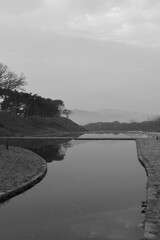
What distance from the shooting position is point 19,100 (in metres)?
85.9

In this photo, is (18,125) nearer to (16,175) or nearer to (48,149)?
(48,149)

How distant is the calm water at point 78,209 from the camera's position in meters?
9.16

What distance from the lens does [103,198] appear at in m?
13.1

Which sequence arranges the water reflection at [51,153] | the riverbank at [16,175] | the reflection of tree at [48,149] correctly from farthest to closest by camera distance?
the reflection of tree at [48,149], the water reflection at [51,153], the riverbank at [16,175]

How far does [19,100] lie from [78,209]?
3025 inches

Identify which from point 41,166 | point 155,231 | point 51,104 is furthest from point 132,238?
point 51,104

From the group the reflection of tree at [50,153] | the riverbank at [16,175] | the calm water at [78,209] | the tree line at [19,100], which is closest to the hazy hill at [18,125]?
the tree line at [19,100]

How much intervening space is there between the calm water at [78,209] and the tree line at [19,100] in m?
57.3

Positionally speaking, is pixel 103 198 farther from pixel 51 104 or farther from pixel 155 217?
pixel 51 104

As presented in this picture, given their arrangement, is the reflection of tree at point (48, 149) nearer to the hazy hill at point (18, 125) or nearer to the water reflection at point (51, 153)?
the water reflection at point (51, 153)

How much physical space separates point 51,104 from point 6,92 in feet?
101

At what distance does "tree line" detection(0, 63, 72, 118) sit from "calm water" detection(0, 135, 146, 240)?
57.3 metres

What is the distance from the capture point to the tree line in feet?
237

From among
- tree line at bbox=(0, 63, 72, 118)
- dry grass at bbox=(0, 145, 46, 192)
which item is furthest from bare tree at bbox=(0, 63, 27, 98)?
dry grass at bbox=(0, 145, 46, 192)
